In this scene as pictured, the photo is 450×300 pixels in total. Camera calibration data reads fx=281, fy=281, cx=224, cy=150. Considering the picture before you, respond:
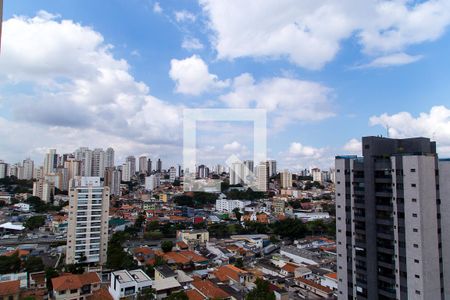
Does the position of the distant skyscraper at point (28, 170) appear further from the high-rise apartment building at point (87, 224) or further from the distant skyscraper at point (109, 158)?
the high-rise apartment building at point (87, 224)

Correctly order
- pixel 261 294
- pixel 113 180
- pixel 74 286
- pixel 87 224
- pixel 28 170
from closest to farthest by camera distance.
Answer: pixel 261 294, pixel 74 286, pixel 87 224, pixel 28 170, pixel 113 180

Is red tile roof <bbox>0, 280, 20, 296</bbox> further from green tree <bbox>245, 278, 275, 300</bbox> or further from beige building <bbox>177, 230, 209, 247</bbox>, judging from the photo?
beige building <bbox>177, 230, 209, 247</bbox>

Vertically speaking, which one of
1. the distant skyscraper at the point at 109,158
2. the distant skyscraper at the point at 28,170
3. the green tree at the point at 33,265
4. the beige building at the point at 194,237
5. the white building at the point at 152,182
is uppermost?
the distant skyscraper at the point at 109,158

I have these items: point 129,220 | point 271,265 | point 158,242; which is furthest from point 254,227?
point 129,220

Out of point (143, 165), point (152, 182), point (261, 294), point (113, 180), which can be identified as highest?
point (143, 165)

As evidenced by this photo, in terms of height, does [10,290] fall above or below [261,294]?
below

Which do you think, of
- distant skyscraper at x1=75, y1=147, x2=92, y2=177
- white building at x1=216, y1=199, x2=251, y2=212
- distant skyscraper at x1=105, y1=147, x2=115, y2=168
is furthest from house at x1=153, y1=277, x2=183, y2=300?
white building at x1=216, y1=199, x2=251, y2=212

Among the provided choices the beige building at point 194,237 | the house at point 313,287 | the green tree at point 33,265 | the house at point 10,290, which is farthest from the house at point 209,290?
the beige building at point 194,237

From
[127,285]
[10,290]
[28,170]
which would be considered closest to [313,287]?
[127,285]

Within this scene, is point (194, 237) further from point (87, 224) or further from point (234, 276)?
point (234, 276)
